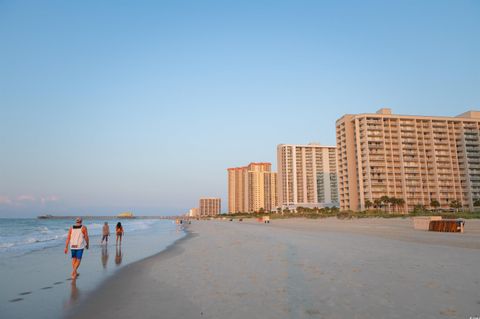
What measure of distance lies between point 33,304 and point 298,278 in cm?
686

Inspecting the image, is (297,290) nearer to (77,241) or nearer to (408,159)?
(77,241)

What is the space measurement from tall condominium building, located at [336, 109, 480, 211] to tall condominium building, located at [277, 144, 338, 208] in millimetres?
49922

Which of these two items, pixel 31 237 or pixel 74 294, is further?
pixel 31 237

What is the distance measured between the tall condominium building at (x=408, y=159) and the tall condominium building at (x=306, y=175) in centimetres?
4992

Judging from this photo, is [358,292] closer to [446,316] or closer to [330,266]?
[446,316]

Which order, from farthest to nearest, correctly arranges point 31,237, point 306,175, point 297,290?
point 306,175
point 31,237
point 297,290

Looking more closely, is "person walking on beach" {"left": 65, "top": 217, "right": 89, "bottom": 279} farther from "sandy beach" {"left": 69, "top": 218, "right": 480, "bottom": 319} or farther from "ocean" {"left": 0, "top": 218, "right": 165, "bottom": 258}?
"ocean" {"left": 0, "top": 218, "right": 165, "bottom": 258}

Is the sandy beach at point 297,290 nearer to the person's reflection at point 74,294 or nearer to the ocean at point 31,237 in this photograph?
the person's reflection at point 74,294

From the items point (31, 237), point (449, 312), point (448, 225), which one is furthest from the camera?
point (31, 237)

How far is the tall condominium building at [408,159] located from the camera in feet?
358

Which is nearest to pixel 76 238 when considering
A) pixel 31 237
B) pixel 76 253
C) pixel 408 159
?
pixel 76 253

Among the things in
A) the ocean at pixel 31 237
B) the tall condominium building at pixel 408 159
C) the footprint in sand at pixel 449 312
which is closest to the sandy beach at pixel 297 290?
the footprint in sand at pixel 449 312

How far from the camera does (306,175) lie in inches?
6742

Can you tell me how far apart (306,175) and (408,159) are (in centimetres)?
6469
